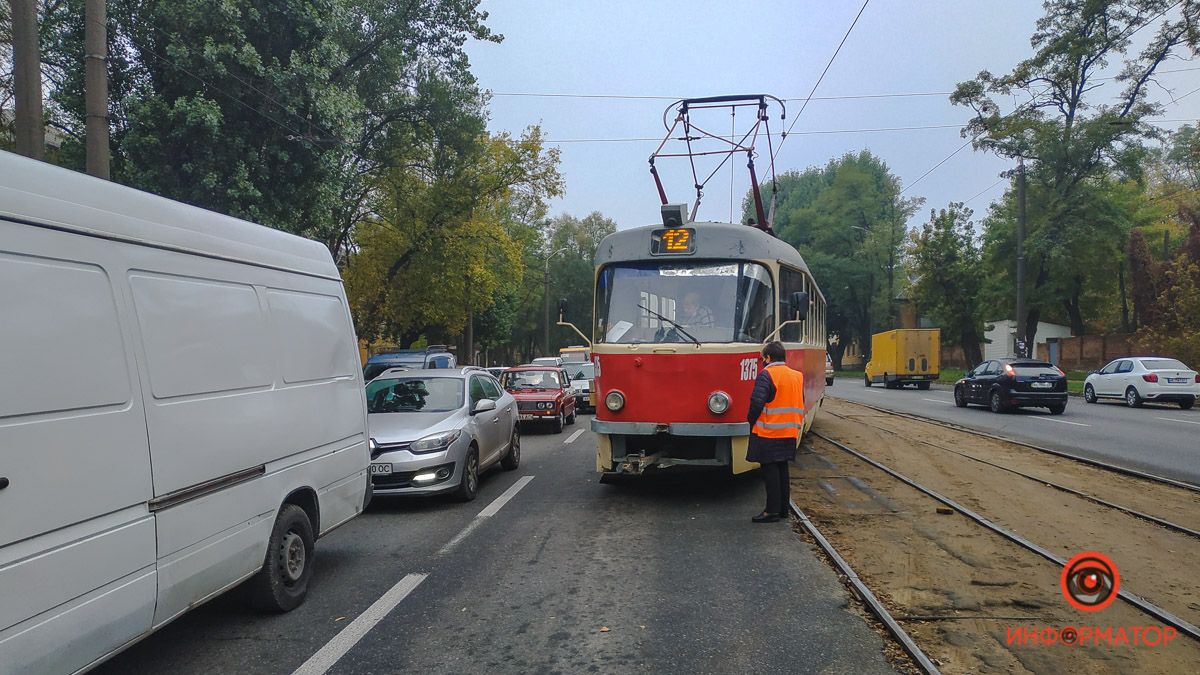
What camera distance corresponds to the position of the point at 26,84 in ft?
25.1

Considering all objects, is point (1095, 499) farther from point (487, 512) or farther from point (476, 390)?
point (476, 390)

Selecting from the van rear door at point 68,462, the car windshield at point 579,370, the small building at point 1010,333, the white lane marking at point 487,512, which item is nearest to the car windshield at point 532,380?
the car windshield at point 579,370

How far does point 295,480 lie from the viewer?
209 inches

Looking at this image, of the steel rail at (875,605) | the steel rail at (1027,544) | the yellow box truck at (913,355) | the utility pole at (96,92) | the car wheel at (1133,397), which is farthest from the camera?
the yellow box truck at (913,355)

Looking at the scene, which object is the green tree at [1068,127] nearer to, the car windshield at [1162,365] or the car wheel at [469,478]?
the car windshield at [1162,365]

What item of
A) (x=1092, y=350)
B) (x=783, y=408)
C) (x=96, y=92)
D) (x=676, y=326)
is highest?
(x=96, y=92)

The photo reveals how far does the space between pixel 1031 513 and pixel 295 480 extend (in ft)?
22.9

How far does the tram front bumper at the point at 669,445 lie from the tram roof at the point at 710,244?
1.94m

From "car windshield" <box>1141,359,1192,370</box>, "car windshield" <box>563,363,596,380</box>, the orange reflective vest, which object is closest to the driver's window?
the orange reflective vest

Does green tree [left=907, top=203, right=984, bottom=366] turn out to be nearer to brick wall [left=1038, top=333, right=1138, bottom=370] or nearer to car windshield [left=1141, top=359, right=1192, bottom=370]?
brick wall [left=1038, top=333, right=1138, bottom=370]

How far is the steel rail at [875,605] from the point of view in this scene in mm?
4191

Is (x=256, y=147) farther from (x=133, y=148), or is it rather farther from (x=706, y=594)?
(x=706, y=594)

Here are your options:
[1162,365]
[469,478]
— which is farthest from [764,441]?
[1162,365]

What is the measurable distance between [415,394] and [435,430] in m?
1.22
